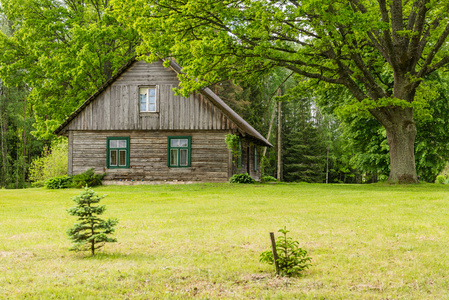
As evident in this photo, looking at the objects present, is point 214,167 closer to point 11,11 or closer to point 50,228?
point 50,228

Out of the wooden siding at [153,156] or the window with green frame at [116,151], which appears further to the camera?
the window with green frame at [116,151]

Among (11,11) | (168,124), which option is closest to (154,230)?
(168,124)

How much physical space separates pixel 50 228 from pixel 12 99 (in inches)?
1647

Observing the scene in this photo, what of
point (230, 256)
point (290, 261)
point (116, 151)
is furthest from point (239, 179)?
point (290, 261)

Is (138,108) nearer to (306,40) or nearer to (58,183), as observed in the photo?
(58,183)

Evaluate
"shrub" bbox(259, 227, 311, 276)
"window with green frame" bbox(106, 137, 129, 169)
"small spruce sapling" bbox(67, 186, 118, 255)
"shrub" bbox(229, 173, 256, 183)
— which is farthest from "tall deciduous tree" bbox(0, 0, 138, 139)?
"shrub" bbox(259, 227, 311, 276)

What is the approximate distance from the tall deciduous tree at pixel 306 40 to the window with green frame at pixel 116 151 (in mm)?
6682

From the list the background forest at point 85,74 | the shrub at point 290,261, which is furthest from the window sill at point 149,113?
the shrub at point 290,261

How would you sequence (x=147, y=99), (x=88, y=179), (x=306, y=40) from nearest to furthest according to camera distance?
(x=306, y=40)
(x=88, y=179)
(x=147, y=99)

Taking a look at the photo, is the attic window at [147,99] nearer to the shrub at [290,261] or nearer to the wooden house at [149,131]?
the wooden house at [149,131]

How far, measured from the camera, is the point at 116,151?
2627cm

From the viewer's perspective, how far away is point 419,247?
7336mm

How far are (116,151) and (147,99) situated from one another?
11.6 ft

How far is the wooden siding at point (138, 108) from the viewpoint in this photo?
25.2 meters
